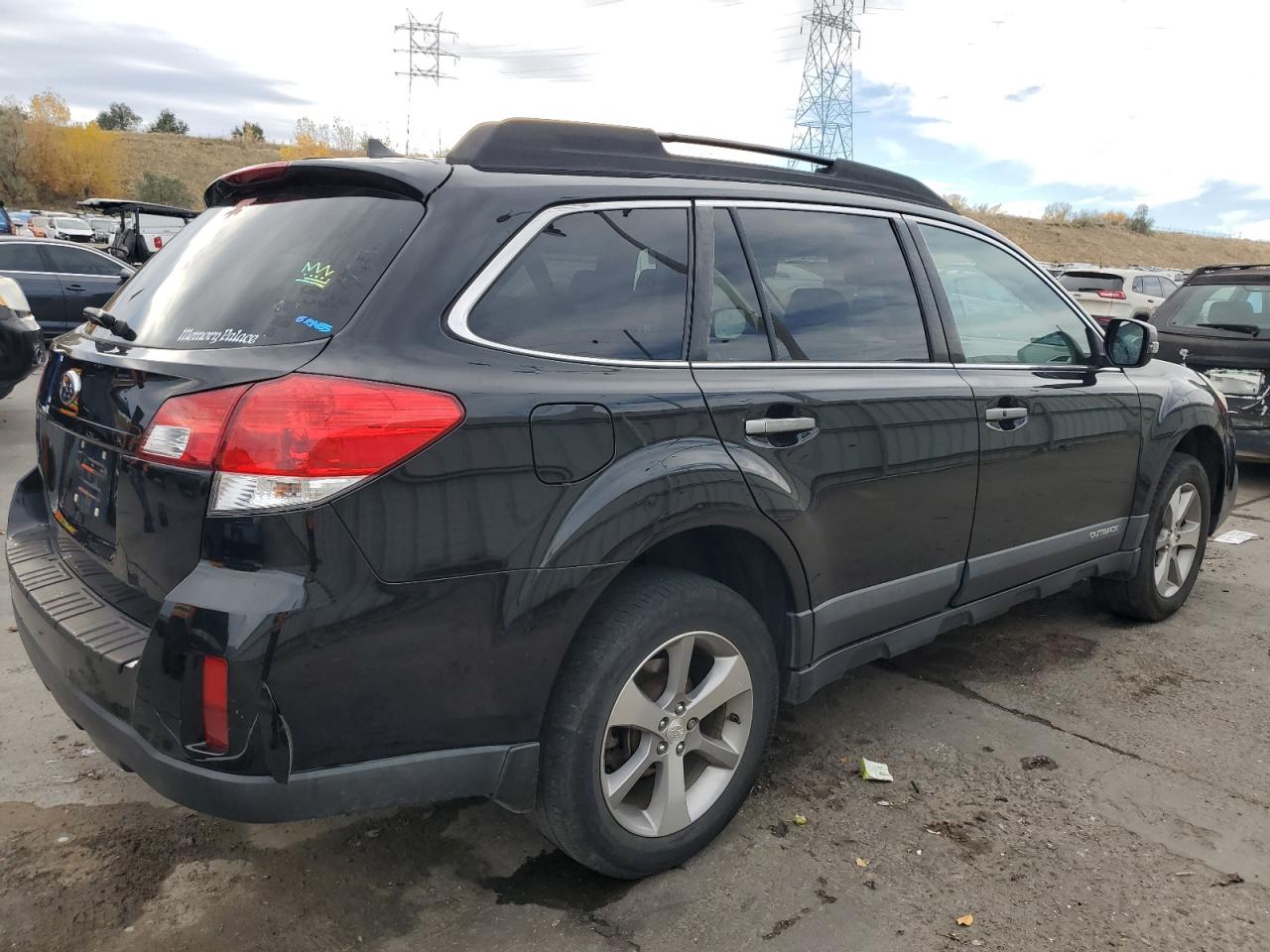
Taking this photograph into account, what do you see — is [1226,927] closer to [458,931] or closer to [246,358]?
[458,931]

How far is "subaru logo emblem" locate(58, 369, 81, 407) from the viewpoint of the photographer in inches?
92.8

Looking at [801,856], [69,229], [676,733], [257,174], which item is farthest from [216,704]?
[69,229]

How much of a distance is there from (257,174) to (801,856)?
234cm

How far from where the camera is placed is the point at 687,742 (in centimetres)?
255

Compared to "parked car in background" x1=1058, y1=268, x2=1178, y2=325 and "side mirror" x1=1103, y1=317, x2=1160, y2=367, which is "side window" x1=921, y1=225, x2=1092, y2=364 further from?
"parked car in background" x1=1058, y1=268, x2=1178, y2=325

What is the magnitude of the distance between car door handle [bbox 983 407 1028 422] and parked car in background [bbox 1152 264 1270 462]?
4.18m

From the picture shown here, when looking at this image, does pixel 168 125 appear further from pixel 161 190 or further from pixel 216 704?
pixel 216 704

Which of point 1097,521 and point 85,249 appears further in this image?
point 85,249

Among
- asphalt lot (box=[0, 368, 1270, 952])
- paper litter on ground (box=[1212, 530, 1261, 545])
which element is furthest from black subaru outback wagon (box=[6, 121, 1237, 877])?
paper litter on ground (box=[1212, 530, 1261, 545])

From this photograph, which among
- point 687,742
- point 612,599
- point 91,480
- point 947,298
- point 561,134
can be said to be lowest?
point 687,742

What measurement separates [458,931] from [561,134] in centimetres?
201

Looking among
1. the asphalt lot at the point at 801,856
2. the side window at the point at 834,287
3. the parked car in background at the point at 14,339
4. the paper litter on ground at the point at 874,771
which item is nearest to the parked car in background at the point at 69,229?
the parked car in background at the point at 14,339

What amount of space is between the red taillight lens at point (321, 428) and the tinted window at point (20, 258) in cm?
1165

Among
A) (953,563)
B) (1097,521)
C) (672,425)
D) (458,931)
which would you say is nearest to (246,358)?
(672,425)
